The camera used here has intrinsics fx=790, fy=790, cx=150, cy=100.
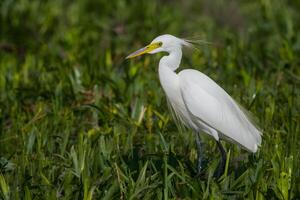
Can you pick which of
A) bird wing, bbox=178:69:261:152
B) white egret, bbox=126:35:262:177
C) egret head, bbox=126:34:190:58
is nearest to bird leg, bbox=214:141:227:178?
white egret, bbox=126:35:262:177

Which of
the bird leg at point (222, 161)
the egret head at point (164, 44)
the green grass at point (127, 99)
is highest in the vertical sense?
the egret head at point (164, 44)

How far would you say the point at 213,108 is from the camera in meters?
4.00

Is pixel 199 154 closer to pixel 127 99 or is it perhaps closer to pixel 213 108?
pixel 213 108

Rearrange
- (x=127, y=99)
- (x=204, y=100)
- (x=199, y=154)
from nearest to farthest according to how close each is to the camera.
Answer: (x=204, y=100), (x=199, y=154), (x=127, y=99)

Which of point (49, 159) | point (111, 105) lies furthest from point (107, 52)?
point (49, 159)

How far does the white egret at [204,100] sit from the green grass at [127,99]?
127 mm

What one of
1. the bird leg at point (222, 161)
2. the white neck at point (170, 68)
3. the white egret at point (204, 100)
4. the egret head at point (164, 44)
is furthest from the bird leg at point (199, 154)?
the egret head at point (164, 44)

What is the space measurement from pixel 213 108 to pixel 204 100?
62 mm

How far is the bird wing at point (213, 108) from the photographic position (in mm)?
3982

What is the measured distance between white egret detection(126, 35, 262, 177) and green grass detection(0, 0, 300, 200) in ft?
0.42

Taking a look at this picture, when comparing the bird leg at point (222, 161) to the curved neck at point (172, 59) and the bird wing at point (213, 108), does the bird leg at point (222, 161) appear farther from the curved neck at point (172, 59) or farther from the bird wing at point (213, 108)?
the curved neck at point (172, 59)

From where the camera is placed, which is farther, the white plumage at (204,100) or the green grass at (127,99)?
the white plumage at (204,100)

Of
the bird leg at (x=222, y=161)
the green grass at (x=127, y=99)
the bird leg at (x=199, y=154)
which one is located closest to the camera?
the green grass at (x=127, y=99)

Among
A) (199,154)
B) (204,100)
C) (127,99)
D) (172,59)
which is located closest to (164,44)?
(172,59)
